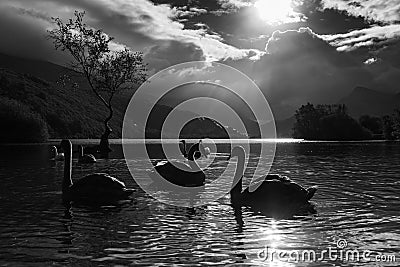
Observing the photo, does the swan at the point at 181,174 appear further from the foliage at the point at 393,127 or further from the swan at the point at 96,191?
the foliage at the point at 393,127

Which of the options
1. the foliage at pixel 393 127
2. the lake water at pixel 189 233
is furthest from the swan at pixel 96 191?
the foliage at pixel 393 127

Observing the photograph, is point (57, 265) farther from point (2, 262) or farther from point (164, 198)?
point (164, 198)

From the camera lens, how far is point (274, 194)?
16078 millimetres

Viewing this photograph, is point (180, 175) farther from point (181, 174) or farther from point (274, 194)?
point (274, 194)

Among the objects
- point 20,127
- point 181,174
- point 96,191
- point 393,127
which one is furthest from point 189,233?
point 393,127

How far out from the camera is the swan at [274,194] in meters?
Answer: 15.8

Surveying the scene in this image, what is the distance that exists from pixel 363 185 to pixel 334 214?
9671 mm

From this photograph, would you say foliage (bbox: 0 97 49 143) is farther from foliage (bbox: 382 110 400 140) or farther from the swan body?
foliage (bbox: 382 110 400 140)

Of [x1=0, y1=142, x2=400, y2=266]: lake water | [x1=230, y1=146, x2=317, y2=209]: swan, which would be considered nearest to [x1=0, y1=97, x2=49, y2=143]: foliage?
[x1=0, y1=142, x2=400, y2=266]: lake water

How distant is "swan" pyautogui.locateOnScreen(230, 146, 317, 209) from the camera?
15.8m

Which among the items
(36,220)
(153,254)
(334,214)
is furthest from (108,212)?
(334,214)

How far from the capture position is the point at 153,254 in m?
9.66

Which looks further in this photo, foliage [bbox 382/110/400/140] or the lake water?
foliage [bbox 382/110/400/140]

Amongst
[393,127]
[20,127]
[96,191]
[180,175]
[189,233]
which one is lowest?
[189,233]
